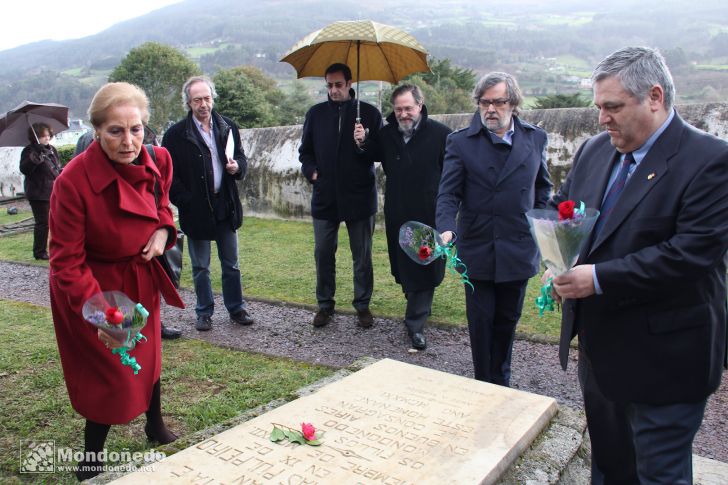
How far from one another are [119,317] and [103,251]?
0.46 metres

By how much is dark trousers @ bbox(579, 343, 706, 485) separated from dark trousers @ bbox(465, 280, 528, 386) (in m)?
1.33

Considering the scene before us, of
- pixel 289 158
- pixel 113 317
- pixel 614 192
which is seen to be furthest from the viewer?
pixel 289 158

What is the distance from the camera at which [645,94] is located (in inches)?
94.6

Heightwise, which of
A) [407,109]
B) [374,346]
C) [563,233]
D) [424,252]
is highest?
[407,109]

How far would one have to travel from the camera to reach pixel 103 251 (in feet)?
10.1

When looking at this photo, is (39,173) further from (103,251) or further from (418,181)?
(103,251)

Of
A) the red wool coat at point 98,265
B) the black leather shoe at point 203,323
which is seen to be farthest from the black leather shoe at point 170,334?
the red wool coat at point 98,265

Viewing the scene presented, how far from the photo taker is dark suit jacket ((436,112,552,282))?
409cm

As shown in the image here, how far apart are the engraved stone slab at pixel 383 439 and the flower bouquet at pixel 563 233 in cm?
86

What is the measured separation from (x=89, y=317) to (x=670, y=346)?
7.91 feet

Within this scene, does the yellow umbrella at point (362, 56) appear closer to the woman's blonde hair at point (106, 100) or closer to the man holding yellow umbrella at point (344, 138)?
the man holding yellow umbrella at point (344, 138)

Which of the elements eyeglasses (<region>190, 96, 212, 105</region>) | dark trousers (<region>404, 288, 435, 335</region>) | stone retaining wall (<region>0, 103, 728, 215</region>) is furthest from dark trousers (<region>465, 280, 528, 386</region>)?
stone retaining wall (<region>0, 103, 728, 215</region>)

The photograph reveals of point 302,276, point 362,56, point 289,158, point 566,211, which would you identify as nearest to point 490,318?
point 566,211

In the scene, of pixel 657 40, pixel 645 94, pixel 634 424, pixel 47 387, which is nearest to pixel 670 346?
pixel 634 424
